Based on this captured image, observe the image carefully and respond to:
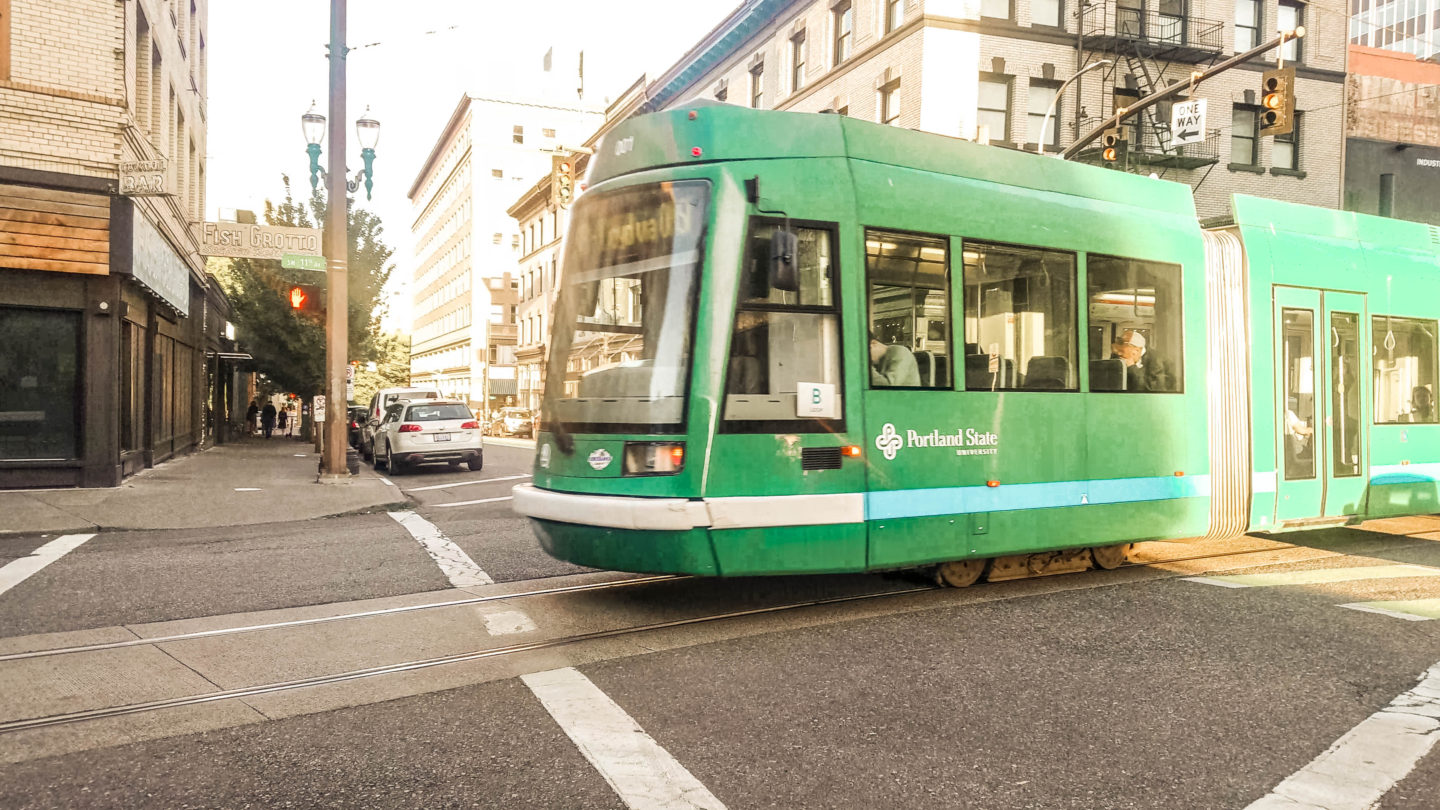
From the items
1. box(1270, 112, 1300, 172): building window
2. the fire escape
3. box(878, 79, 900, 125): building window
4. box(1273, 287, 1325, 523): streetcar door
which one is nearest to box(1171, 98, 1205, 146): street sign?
the fire escape

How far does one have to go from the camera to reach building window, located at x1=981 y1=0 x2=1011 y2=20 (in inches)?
1016

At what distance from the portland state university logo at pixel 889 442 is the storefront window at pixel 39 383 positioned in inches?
525

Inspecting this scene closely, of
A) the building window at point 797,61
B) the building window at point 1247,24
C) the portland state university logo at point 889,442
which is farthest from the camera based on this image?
the building window at point 797,61

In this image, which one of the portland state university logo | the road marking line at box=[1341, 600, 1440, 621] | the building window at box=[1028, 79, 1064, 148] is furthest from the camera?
the building window at box=[1028, 79, 1064, 148]

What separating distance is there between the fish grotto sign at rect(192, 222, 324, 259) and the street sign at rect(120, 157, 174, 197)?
3.59ft

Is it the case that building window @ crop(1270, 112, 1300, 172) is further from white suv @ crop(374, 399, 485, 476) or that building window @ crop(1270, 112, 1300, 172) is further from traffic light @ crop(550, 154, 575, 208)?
white suv @ crop(374, 399, 485, 476)

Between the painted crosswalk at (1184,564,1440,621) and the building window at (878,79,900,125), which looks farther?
the building window at (878,79,900,125)

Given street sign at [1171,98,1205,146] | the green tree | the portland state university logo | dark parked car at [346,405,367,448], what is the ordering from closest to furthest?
1. the portland state university logo
2. street sign at [1171,98,1205,146]
3. dark parked car at [346,405,367,448]
4. the green tree

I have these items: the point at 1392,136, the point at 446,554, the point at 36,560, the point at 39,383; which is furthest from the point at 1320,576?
the point at 1392,136

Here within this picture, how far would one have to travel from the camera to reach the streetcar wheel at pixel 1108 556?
822 centimetres

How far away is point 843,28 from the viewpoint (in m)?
29.2

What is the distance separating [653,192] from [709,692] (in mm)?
3249

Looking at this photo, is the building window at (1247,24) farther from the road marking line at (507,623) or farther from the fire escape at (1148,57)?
the road marking line at (507,623)

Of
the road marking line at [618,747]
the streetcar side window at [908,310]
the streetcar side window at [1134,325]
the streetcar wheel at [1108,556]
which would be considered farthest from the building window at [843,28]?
the road marking line at [618,747]
